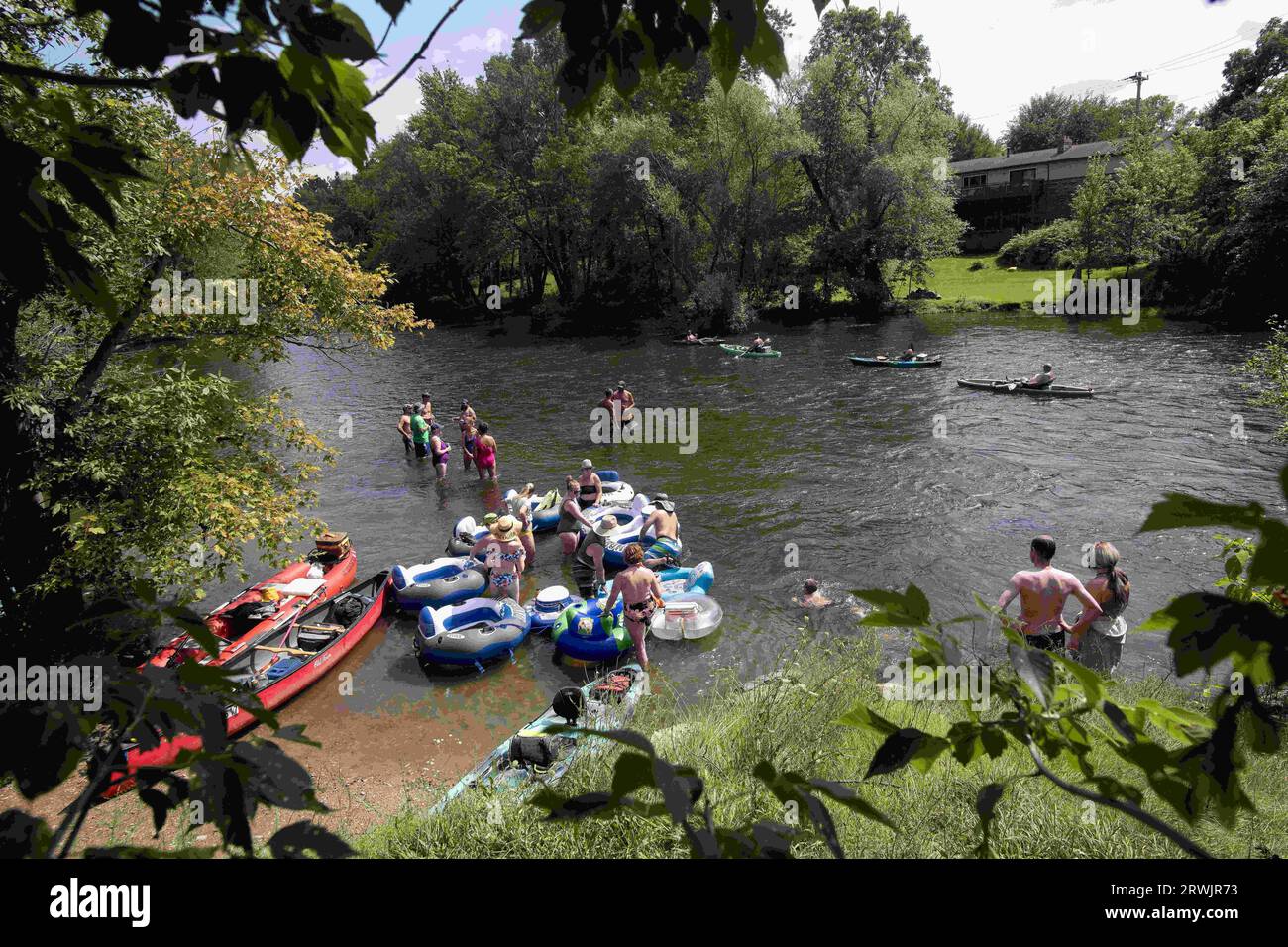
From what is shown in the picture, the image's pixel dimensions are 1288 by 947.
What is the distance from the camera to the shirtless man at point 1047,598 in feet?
27.5

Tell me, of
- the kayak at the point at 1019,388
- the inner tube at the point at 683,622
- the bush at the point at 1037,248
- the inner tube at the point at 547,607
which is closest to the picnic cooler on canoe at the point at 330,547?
the inner tube at the point at 547,607

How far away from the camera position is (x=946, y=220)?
4450 centimetres

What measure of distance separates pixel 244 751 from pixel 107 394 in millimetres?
10040

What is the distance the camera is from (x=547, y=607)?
38.3 feet

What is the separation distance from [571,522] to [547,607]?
3.87 m

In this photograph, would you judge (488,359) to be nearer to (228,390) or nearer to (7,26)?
(228,390)

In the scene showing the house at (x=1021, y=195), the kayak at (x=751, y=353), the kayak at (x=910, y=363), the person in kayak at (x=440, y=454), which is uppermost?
the house at (x=1021, y=195)

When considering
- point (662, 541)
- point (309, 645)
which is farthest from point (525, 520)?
point (309, 645)

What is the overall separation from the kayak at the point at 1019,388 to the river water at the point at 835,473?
1.41ft

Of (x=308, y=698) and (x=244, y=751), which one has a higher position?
(x=244, y=751)

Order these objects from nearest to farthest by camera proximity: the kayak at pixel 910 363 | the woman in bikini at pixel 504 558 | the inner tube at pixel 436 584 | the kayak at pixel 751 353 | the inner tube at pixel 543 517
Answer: the woman in bikini at pixel 504 558, the inner tube at pixel 436 584, the inner tube at pixel 543 517, the kayak at pixel 910 363, the kayak at pixel 751 353

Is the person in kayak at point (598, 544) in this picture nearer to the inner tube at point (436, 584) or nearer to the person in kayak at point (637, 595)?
the inner tube at point (436, 584)

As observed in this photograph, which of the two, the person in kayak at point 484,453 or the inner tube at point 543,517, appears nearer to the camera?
the inner tube at point 543,517
